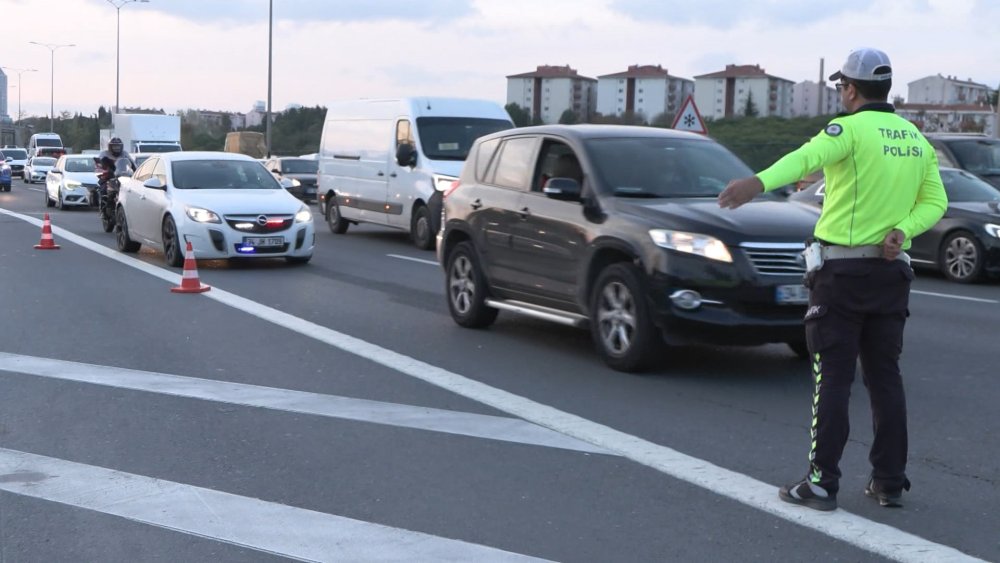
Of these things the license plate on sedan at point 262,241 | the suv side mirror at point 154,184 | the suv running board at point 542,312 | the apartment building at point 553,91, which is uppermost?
the apartment building at point 553,91

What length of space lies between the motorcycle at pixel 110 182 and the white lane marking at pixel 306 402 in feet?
44.0

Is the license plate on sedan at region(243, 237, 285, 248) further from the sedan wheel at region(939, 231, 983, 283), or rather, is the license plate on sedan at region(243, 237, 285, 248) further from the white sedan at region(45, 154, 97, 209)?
the white sedan at region(45, 154, 97, 209)

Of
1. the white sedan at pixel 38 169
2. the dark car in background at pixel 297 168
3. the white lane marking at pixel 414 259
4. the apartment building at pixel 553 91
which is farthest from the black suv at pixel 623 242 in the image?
the apartment building at pixel 553 91

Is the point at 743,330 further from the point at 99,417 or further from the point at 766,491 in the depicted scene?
the point at 99,417

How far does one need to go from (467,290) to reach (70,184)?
23185mm

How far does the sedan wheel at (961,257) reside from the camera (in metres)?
15.3

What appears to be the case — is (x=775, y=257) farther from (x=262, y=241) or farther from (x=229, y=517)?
(x=262, y=241)

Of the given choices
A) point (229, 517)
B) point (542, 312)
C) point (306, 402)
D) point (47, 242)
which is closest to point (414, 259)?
point (47, 242)

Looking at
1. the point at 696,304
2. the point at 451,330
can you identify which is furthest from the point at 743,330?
the point at 451,330

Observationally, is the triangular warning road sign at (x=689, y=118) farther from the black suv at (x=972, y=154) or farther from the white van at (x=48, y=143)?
the white van at (x=48, y=143)

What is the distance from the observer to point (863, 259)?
5.17m

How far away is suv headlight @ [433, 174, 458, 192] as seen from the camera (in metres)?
19.1

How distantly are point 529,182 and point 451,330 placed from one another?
155 centimetres

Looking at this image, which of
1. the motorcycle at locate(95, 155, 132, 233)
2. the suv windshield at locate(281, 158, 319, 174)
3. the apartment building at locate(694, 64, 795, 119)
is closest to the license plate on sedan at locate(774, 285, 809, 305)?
the motorcycle at locate(95, 155, 132, 233)
